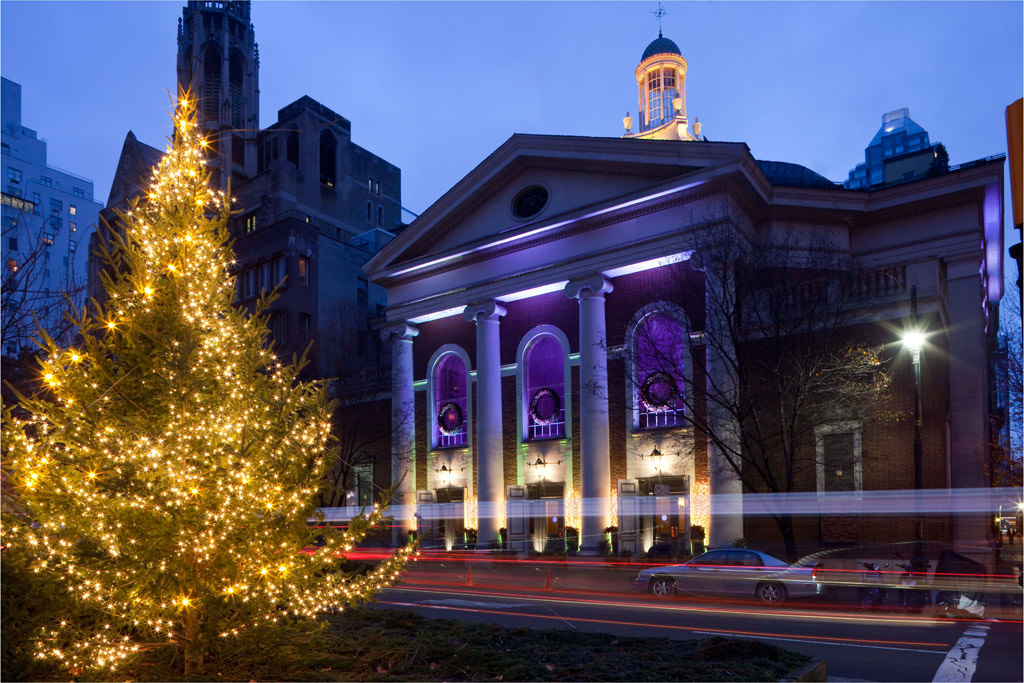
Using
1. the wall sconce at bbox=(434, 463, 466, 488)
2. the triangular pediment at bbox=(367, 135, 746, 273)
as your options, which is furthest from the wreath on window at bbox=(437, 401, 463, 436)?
the triangular pediment at bbox=(367, 135, 746, 273)

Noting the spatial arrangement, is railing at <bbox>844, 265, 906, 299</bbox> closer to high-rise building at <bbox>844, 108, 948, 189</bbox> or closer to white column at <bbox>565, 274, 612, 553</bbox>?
white column at <bbox>565, 274, 612, 553</bbox>

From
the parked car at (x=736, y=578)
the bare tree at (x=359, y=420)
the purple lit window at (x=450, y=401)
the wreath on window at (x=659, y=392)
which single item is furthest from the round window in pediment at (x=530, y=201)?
the parked car at (x=736, y=578)

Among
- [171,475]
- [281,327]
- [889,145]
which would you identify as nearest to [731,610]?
[171,475]

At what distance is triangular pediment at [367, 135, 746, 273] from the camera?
32562 millimetres

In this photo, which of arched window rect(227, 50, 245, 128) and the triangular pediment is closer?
the triangular pediment

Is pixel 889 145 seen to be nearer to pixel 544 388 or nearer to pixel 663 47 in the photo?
pixel 663 47

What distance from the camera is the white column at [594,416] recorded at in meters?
32.8

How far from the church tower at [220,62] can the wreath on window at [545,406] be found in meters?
50.9

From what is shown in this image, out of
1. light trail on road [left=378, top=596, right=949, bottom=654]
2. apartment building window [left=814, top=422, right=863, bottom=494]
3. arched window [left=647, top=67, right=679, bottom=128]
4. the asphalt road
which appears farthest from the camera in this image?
arched window [left=647, top=67, right=679, bottom=128]

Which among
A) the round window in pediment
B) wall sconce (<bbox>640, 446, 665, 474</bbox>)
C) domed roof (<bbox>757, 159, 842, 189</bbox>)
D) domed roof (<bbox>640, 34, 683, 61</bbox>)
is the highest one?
domed roof (<bbox>640, 34, 683, 61</bbox>)

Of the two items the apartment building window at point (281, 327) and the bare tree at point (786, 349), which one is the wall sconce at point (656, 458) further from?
the apartment building window at point (281, 327)

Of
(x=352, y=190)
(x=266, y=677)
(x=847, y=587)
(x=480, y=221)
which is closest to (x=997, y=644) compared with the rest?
(x=847, y=587)

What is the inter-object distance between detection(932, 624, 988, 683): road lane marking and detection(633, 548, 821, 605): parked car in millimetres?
4087

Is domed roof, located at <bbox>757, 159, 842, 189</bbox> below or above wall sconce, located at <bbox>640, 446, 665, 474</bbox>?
above
